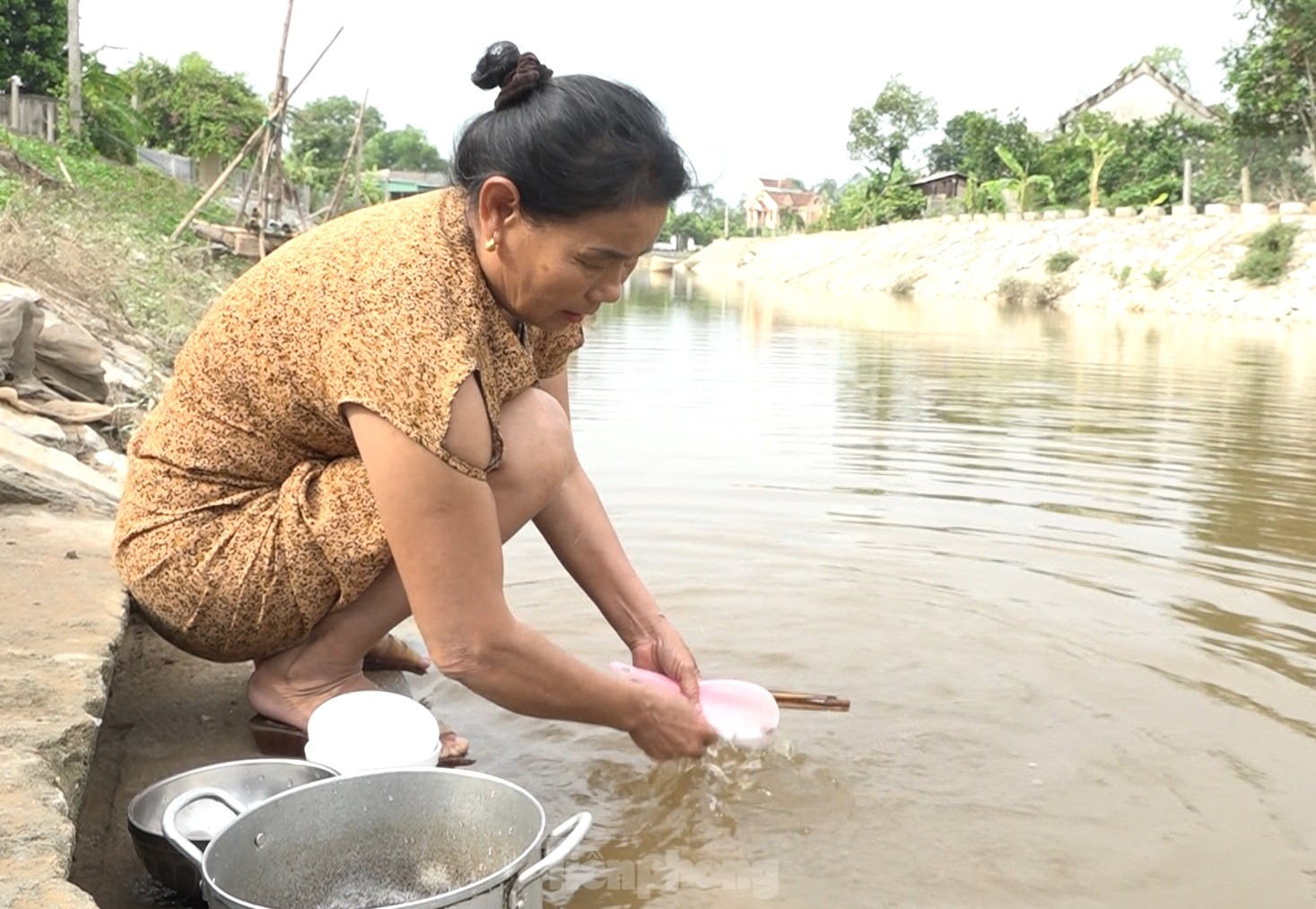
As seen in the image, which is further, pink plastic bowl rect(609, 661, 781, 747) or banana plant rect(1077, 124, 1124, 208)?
banana plant rect(1077, 124, 1124, 208)

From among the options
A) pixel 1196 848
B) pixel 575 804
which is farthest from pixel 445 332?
pixel 1196 848

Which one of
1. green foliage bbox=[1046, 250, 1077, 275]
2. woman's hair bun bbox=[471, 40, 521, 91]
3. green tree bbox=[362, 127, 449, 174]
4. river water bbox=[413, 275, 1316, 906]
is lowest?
river water bbox=[413, 275, 1316, 906]

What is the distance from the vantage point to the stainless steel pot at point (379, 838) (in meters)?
1.39

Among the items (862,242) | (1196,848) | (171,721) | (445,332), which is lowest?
(1196,848)

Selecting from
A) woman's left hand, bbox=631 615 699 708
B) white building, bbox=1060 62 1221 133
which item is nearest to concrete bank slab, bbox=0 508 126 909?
woman's left hand, bbox=631 615 699 708

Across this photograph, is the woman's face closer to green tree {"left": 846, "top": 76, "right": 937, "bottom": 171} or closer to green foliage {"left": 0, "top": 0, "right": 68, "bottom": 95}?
green foliage {"left": 0, "top": 0, "right": 68, "bottom": 95}

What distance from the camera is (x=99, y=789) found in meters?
1.93

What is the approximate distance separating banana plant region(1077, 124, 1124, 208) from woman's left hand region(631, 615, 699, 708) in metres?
26.0

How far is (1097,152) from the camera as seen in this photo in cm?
2828

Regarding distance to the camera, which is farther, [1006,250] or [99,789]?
[1006,250]

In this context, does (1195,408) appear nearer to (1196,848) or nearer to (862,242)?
(1196,848)

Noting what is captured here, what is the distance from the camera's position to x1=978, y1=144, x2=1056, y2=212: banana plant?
29.7 meters

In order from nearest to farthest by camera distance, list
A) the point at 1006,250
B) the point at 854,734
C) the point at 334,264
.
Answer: the point at 334,264, the point at 854,734, the point at 1006,250

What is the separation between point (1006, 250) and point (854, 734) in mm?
25702
